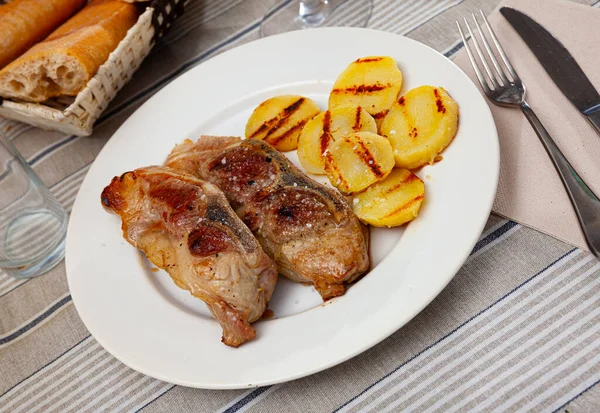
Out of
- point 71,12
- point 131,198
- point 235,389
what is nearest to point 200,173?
point 131,198

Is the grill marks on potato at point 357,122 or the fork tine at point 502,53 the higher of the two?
the fork tine at point 502,53

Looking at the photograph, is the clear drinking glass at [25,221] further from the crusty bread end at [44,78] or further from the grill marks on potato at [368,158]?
the grill marks on potato at [368,158]

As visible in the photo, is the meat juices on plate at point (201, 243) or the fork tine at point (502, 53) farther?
the fork tine at point (502, 53)

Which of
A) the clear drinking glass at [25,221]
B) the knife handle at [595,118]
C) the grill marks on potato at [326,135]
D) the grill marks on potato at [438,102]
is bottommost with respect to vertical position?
the clear drinking glass at [25,221]

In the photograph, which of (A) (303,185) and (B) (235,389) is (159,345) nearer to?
(B) (235,389)

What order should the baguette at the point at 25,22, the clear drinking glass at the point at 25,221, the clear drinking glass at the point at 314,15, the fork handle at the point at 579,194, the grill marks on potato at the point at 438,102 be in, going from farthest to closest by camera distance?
the clear drinking glass at the point at 314,15, the baguette at the point at 25,22, the clear drinking glass at the point at 25,221, the grill marks on potato at the point at 438,102, the fork handle at the point at 579,194

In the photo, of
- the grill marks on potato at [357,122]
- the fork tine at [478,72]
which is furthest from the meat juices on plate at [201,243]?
the fork tine at [478,72]

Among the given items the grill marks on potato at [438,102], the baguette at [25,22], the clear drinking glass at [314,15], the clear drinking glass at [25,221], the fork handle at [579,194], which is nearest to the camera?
the fork handle at [579,194]
